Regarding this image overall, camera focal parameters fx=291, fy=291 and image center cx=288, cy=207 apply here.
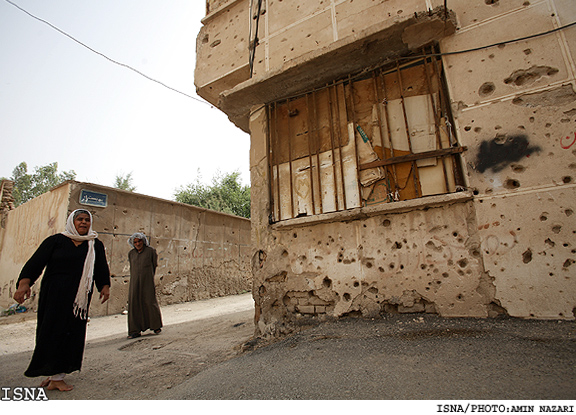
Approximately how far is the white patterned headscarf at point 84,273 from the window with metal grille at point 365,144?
2042 mm

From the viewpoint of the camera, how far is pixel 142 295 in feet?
15.7

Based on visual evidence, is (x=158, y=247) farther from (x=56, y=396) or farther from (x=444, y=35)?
(x=444, y=35)

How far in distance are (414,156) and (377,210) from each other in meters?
0.69

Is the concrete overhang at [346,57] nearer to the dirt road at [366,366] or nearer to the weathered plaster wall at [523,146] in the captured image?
the weathered plaster wall at [523,146]

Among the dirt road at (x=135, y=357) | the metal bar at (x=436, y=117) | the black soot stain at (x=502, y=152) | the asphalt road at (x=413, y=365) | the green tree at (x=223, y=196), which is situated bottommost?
the dirt road at (x=135, y=357)

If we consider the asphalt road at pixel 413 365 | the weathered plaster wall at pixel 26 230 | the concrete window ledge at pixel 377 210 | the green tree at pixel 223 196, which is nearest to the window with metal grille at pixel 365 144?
the concrete window ledge at pixel 377 210

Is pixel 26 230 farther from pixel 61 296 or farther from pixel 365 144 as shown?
pixel 365 144

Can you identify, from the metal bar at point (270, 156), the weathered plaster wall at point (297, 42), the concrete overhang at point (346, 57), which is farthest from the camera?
the metal bar at point (270, 156)

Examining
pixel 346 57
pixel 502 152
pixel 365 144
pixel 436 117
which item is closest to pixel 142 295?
pixel 365 144

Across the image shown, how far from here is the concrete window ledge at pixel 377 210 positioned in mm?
2773

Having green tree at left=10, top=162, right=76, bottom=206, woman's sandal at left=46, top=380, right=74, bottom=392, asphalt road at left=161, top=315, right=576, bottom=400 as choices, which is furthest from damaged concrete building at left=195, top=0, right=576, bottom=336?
green tree at left=10, top=162, right=76, bottom=206

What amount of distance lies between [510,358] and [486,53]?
2.82 m

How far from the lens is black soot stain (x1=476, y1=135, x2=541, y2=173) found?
2.65 meters

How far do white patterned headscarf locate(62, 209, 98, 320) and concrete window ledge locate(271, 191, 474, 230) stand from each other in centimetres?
199
